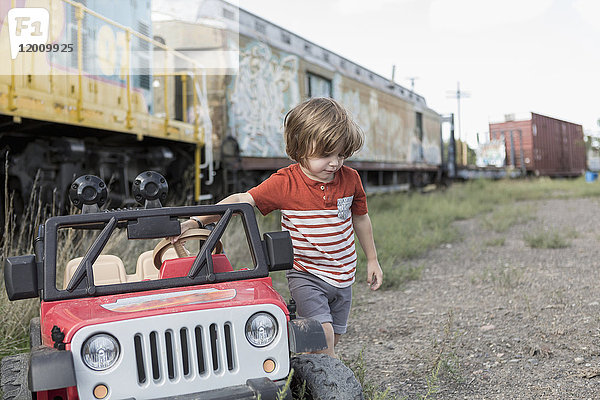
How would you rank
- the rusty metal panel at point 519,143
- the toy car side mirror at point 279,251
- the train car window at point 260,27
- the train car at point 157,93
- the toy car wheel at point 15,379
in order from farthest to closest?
the rusty metal panel at point 519,143 < the train car window at point 260,27 < the train car at point 157,93 < the toy car side mirror at point 279,251 < the toy car wheel at point 15,379

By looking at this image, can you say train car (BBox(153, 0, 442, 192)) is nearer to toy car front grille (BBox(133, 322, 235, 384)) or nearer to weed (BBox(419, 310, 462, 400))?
weed (BBox(419, 310, 462, 400))

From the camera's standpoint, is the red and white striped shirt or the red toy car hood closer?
the red toy car hood

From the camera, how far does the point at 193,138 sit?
8.65 meters

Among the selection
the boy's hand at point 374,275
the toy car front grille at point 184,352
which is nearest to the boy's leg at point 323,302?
the boy's hand at point 374,275

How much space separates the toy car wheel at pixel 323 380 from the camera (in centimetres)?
204

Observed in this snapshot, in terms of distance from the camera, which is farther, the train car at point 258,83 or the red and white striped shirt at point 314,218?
the train car at point 258,83

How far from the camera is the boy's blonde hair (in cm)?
257

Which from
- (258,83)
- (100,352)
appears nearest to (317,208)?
(100,352)

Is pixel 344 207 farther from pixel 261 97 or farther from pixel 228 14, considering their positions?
pixel 261 97

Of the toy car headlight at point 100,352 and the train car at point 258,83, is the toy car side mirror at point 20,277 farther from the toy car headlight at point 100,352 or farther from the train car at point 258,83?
the train car at point 258,83

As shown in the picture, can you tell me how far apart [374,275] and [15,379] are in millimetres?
1630

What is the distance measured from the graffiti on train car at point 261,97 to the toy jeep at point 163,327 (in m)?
7.43

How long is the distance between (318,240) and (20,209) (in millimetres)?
4604

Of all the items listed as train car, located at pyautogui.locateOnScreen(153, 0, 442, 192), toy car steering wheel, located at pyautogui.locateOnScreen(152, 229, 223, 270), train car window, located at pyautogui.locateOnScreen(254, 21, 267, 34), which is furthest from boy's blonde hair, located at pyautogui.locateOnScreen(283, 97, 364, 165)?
train car window, located at pyautogui.locateOnScreen(254, 21, 267, 34)
